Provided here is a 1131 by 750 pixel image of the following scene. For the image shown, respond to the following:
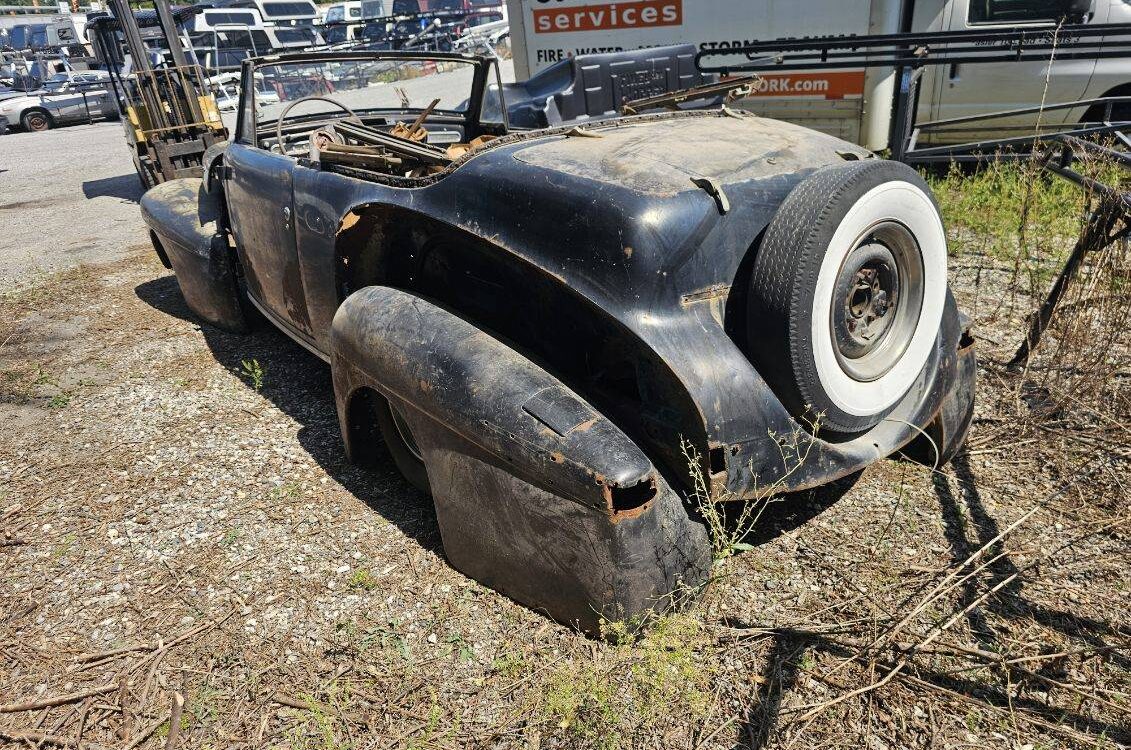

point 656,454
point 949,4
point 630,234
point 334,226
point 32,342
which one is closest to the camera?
point 630,234

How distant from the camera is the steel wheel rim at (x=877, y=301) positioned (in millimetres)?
2225

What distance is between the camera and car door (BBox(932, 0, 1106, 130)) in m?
6.75

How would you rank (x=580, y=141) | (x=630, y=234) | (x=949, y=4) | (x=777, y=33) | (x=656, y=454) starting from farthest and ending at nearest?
(x=777, y=33), (x=949, y=4), (x=580, y=141), (x=656, y=454), (x=630, y=234)

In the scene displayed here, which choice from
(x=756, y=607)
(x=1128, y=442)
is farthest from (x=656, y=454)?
(x=1128, y=442)

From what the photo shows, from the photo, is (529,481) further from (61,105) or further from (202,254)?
(61,105)

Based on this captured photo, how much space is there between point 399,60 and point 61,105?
18.1 metres

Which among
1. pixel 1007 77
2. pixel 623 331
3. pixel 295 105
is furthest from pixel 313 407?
pixel 1007 77

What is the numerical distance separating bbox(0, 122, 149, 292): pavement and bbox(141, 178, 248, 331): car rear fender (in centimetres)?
226

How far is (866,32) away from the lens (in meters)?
7.27

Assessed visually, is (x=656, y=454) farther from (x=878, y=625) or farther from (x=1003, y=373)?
(x=1003, y=373)

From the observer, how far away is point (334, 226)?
278cm

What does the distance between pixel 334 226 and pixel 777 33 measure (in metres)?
6.47

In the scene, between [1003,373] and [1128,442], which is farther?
[1003,373]

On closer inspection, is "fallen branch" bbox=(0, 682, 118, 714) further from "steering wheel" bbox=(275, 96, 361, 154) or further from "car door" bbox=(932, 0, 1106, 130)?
"car door" bbox=(932, 0, 1106, 130)
